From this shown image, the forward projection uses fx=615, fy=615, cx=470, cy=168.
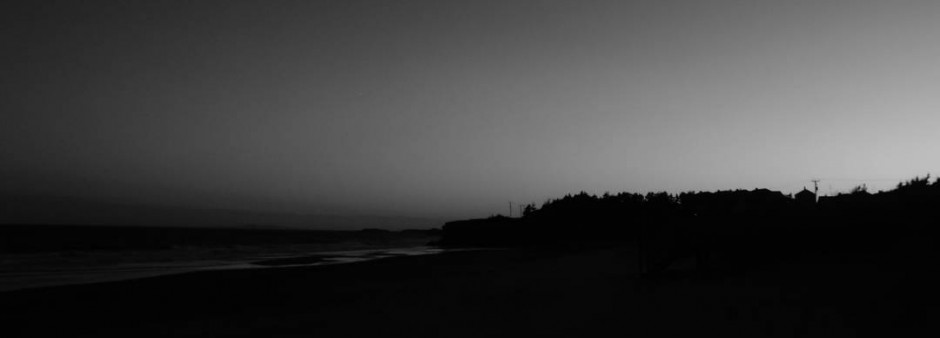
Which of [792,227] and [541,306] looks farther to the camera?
[792,227]

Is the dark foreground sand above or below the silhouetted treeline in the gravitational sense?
below

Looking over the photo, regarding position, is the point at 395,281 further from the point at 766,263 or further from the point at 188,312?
the point at 766,263

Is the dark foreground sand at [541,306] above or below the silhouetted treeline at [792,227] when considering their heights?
below

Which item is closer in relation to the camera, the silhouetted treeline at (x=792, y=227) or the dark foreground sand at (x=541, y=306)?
the dark foreground sand at (x=541, y=306)

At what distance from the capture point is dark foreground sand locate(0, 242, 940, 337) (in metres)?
10.1

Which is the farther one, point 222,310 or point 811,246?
point 811,246

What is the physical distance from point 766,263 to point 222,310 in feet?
47.0

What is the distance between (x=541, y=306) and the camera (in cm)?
1278

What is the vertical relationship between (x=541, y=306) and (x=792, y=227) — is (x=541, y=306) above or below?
below

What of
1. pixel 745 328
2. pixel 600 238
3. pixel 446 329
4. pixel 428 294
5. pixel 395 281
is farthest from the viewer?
pixel 600 238

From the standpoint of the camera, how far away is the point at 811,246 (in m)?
17.5

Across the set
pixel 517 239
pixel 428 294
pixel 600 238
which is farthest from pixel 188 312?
pixel 517 239

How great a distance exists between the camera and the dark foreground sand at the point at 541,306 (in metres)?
10.1

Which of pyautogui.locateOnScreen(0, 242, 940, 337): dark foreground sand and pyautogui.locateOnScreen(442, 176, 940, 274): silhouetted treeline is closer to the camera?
pyautogui.locateOnScreen(0, 242, 940, 337): dark foreground sand
